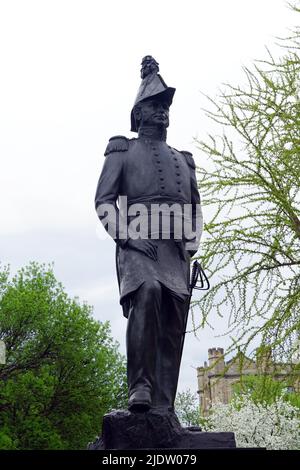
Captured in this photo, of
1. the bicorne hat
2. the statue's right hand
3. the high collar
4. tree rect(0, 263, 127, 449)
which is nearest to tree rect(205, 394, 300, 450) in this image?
tree rect(0, 263, 127, 449)

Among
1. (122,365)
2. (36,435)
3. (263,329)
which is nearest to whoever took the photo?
(263,329)

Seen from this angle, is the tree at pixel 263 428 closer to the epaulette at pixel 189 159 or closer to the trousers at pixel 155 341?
the epaulette at pixel 189 159

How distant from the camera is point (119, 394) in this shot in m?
27.3

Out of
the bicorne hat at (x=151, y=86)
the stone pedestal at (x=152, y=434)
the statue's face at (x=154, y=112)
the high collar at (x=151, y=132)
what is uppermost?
the bicorne hat at (x=151, y=86)

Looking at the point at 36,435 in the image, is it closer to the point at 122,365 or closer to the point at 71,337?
the point at 71,337

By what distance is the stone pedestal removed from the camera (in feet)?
15.9

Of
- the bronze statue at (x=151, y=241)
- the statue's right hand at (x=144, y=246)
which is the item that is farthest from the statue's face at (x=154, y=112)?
the statue's right hand at (x=144, y=246)

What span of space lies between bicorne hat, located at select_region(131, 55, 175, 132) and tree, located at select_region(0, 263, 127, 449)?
61.5 feet

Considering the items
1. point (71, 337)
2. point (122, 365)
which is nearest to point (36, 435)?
point (71, 337)

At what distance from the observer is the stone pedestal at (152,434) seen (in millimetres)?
4832

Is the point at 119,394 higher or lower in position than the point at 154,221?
higher

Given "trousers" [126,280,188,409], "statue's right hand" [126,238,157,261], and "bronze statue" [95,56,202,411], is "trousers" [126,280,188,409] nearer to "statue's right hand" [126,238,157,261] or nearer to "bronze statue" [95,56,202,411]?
"bronze statue" [95,56,202,411]
